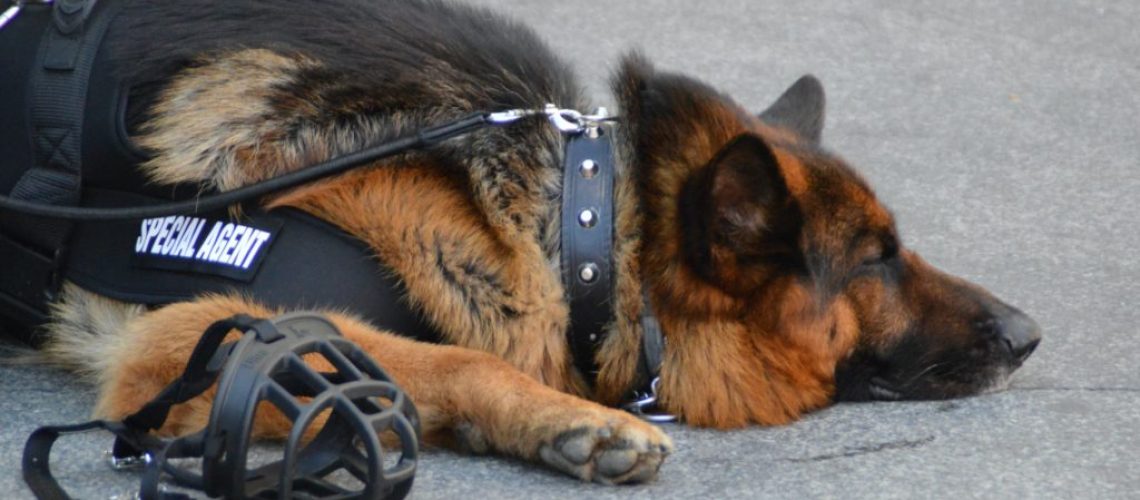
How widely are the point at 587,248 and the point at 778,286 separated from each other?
1.50 ft

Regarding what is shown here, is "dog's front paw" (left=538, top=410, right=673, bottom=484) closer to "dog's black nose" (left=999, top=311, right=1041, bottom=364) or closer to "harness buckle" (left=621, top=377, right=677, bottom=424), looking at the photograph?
"harness buckle" (left=621, top=377, right=677, bottom=424)

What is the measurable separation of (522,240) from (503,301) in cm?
15

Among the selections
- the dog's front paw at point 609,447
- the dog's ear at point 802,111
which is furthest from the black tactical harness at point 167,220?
the dog's ear at point 802,111

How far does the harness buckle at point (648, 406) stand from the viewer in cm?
359

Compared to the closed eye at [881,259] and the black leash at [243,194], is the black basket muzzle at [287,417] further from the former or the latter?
the closed eye at [881,259]

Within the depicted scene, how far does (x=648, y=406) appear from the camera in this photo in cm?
362

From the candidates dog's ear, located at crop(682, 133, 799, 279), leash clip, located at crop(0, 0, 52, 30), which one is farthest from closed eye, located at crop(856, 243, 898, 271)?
leash clip, located at crop(0, 0, 52, 30)

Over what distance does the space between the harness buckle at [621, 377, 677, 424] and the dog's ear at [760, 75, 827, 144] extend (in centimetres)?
85

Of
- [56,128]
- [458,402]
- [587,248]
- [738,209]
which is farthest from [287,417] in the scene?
[738,209]

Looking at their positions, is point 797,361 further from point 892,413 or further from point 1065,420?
point 1065,420

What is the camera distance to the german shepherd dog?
11.2 ft

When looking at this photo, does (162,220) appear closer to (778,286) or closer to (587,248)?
(587,248)

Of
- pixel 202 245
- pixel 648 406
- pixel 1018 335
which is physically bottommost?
pixel 648 406

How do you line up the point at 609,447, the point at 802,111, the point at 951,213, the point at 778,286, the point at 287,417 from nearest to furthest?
the point at 287,417 < the point at 609,447 < the point at 778,286 < the point at 802,111 < the point at 951,213
